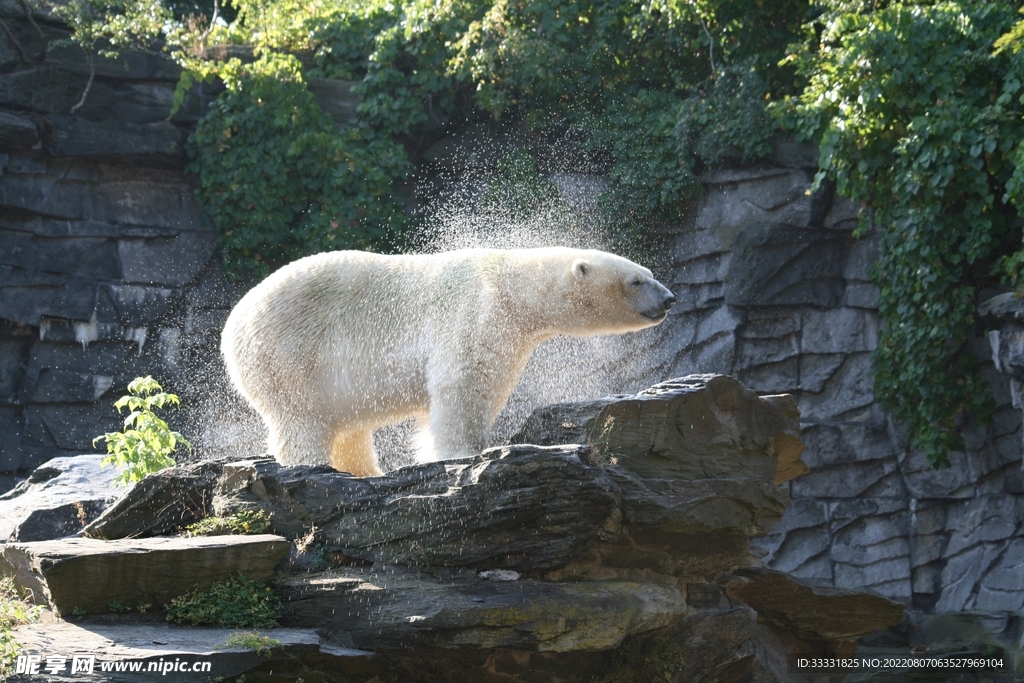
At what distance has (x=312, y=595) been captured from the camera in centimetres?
425

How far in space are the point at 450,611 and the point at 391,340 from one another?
69.9 inches

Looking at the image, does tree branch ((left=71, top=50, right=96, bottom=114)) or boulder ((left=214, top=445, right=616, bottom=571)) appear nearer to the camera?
boulder ((left=214, top=445, right=616, bottom=571))

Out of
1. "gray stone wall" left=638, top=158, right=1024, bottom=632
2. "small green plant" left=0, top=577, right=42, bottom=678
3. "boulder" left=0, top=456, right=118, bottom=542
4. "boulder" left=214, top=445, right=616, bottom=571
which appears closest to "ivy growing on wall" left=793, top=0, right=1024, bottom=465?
"gray stone wall" left=638, top=158, right=1024, bottom=632

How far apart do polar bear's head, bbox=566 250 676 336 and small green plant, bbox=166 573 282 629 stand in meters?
2.51

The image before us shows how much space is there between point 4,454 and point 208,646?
26.8ft

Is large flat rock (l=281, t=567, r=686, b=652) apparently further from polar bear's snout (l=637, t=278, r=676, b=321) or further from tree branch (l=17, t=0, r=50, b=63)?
tree branch (l=17, t=0, r=50, b=63)

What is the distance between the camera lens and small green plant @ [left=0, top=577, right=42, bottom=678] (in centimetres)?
344

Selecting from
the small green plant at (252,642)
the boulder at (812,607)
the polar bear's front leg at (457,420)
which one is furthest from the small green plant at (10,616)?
the boulder at (812,607)

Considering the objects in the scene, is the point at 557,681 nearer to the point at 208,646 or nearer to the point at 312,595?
the point at 312,595

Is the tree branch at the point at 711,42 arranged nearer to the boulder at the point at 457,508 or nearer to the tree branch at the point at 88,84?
the tree branch at the point at 88,84

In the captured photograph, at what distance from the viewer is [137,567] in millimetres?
4078

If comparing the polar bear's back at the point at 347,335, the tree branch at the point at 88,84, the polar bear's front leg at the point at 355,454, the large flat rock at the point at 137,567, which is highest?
the tree branch at the point at 88,84

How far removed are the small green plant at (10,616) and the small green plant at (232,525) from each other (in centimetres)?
72

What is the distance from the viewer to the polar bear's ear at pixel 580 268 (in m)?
5.76
